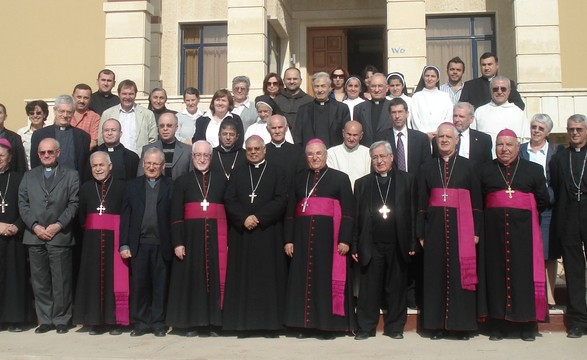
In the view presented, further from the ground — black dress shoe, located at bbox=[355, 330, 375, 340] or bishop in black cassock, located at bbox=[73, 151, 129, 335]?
bishop in black cassock, located at bbox=[73, 151, 129, 335]

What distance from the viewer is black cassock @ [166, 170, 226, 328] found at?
23.2 ft

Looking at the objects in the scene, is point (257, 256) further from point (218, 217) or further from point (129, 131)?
point (129, 131)

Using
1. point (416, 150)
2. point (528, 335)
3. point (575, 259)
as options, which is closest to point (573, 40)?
point (416, 150)

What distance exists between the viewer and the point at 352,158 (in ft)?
25.1

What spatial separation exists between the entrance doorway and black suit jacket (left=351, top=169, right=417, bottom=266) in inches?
346

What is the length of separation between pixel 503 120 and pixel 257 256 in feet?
10.4

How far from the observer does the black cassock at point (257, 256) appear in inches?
275

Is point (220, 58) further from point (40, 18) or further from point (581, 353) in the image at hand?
point (581, 353)

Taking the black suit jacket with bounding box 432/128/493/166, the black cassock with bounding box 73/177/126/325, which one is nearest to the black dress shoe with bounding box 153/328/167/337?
the black cassock with bounding box 73/177/126/325

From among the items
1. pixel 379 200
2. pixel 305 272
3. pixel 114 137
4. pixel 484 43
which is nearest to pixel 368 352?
pixel 305 272

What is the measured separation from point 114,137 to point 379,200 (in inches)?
115

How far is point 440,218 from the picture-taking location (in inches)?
270

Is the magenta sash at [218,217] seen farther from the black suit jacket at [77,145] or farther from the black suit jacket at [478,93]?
the black suit jacket at [478,93]

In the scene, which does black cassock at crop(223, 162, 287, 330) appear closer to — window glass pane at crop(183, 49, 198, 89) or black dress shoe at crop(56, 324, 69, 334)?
black dress shoe at crop(56, 324, 69, 334)
